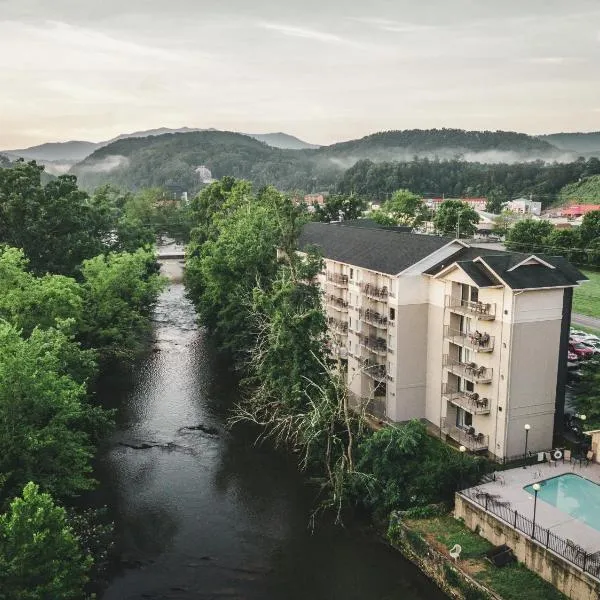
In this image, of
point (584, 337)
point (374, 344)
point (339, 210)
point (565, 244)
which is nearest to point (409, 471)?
point (374, 344)

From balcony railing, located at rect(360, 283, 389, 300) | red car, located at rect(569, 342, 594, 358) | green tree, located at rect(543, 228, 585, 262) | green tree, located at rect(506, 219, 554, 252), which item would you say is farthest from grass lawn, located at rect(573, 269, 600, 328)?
balcony railing, located at rect(360, 283, 389, 300)

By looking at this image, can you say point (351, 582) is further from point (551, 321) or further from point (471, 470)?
point (551, 321)

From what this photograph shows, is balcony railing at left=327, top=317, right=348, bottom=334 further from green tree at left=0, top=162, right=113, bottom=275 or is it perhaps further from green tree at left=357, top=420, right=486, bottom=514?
green tree at left=0, top=162, right=113, bottom=275

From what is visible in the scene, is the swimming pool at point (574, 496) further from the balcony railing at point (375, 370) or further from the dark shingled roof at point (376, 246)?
the dark shingled roof at point (376, 246)

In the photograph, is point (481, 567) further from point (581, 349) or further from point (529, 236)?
point (529, 236)

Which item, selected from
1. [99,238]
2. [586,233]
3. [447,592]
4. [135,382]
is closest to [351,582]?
[447,592]

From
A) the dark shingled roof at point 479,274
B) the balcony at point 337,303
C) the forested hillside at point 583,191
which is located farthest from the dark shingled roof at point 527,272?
the forested hillside at point 583,191
